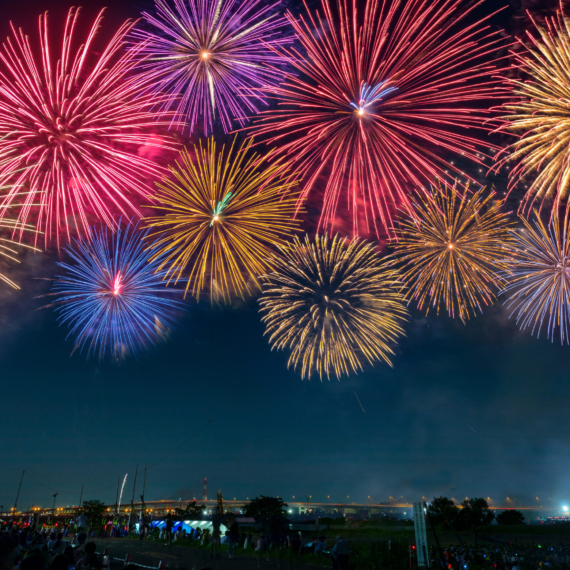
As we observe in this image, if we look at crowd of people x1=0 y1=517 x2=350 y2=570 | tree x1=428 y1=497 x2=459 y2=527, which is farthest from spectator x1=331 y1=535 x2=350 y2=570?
tree x1=428 y1=497 x2=459 y2=527

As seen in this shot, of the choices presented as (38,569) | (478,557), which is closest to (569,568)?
(478,557)

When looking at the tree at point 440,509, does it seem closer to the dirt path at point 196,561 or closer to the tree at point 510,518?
the tree at point 510,518

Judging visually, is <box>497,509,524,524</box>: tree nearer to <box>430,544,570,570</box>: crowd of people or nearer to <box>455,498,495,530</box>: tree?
<box>455,498,495,530</box>: tree

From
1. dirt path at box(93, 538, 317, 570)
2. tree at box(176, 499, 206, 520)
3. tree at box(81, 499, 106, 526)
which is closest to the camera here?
dirt path at box(93, 538, 317, 570)

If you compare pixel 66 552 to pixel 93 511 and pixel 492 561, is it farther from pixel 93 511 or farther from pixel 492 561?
pixel 93 511

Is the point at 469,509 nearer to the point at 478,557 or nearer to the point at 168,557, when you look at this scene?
the point at 478,557

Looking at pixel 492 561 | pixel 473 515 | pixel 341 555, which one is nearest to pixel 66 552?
pixel 341 555

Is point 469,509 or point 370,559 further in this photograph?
point 469,509
